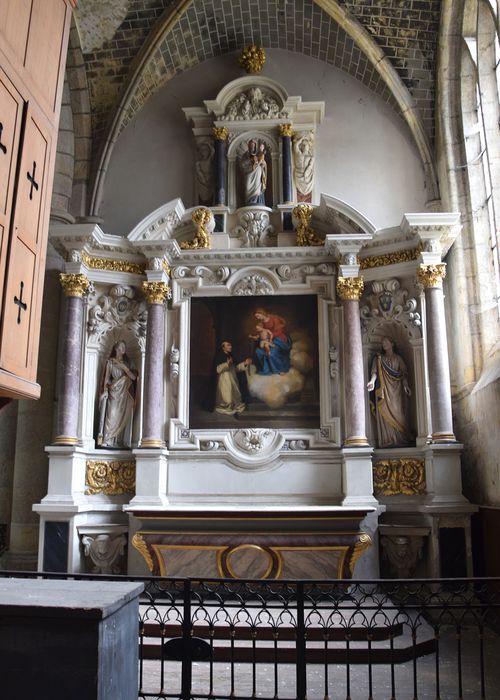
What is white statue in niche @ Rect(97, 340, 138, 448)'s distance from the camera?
8.81m

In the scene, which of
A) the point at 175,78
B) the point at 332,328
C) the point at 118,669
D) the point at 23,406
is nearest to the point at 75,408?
the point at 23,406

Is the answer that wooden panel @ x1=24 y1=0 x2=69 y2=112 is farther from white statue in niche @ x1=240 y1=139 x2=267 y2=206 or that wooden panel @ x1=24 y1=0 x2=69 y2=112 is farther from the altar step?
white statue in niche @ x1=240 y1=139 x2=267 y2=206

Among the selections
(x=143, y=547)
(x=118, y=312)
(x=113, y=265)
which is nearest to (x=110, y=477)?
(x=143, y=547)

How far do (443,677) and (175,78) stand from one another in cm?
845

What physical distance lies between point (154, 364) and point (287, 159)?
3.27 meters

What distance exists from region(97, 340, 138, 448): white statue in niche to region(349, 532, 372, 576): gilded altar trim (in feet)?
10.2

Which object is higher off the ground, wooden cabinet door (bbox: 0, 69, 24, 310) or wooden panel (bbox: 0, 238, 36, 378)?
wooden cabinet door (bbox: 0, 69, 24, 310)

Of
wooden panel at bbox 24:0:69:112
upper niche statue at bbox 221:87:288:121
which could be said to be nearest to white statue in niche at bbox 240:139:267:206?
upper niche statue at bbox 221:87:288:121

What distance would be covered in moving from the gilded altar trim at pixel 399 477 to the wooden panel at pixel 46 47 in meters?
6.01

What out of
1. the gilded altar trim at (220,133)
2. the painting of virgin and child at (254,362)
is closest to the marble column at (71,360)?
the painting of virgin and child at (254,362)

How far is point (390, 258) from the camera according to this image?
894cm

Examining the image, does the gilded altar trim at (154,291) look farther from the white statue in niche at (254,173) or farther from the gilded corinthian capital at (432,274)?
the gilded corinthian capital at (432,274)

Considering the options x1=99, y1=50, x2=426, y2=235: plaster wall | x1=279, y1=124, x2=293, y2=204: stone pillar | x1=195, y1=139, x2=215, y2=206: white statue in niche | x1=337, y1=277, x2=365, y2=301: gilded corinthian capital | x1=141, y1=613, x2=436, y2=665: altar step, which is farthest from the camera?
x1=195, y1=139, x2=215, y2=206: white statue in niche

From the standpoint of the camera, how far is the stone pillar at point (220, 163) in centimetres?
950
